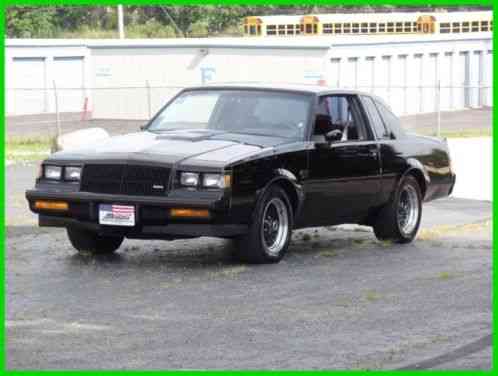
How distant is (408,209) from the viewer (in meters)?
14.1

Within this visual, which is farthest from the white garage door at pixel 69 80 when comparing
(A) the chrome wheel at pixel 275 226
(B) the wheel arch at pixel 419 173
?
(A) the chrome wheel at pixel 275 226

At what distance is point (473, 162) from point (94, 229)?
15.2m

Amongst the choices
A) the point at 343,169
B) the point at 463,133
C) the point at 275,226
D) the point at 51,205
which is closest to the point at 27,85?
the point at 463,133

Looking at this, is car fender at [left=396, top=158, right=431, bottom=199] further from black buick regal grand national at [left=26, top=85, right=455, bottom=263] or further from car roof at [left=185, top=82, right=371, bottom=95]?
car roof at [left=185, top=82, right=371, bottom=95]

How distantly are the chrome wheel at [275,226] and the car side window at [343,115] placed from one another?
1.16 metres

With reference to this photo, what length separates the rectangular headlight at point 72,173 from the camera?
38.7 ft

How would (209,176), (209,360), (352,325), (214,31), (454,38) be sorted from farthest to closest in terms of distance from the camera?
(214,31), (454,38), (209,176), (352,325), (209,360)

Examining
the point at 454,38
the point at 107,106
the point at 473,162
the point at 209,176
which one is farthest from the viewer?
→ the point at 454,38

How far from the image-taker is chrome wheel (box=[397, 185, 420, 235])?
13.9 metres

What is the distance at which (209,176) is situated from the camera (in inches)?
447

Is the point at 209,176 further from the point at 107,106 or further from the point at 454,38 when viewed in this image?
the point at 454,38

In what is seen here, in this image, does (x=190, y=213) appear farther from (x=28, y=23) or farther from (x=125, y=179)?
(x=28, y=23)

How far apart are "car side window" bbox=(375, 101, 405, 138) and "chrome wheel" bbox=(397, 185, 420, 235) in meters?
0.57

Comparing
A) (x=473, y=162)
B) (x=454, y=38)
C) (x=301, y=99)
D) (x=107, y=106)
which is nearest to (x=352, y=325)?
(x=301, y=99)
